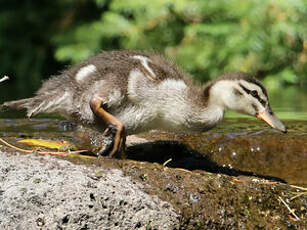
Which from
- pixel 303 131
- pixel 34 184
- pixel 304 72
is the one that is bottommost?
pixel 304 72

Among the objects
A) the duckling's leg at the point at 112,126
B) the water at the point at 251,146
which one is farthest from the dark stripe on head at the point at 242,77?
the duckling's leg at the point at 112,126

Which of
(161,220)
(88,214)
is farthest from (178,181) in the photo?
(88,214)

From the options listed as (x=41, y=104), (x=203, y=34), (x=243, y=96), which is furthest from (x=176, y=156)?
(x=203, y=34)

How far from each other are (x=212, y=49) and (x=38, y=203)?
638cm

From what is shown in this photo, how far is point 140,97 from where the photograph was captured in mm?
3572

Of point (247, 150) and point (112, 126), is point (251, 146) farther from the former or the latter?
point (112, 126)

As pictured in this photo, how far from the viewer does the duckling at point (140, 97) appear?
140 inches

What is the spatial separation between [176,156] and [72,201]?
1.34 m

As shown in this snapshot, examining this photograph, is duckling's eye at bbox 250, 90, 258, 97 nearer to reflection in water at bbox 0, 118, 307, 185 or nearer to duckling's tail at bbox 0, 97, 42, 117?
reflection in water at bbox 0, 118, 307, 185

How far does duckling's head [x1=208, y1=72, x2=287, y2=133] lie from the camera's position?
3.76 meters

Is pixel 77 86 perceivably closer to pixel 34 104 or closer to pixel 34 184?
pixel 34 104

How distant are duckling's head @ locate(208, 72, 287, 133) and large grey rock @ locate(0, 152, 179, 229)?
1.25 meters

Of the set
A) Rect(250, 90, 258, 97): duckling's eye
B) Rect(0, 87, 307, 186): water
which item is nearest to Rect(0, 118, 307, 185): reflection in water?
Rect(0, 87, 307, 186): water

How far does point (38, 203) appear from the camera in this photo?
260 cm
